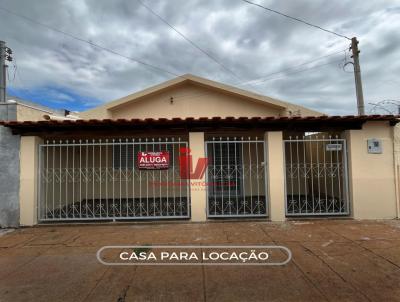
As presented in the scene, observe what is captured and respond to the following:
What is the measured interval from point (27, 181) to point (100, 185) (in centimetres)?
170

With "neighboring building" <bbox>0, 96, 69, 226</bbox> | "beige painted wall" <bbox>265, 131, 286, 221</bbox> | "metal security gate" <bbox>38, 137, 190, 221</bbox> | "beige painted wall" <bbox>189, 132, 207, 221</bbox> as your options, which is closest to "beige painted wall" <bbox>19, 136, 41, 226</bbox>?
"neighboring building" <bbox>0, 96, 69, 226</bbox>

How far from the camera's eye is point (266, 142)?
23.4 ft

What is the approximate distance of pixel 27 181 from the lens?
6.86m

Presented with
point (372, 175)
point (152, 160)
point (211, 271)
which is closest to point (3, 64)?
point (152, 160)

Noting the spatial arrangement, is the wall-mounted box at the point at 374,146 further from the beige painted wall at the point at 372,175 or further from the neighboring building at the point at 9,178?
the neighboring building at the point at 9,178

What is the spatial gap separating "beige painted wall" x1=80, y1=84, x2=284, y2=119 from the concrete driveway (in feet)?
17.4

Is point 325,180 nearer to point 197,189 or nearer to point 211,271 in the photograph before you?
point 197,189

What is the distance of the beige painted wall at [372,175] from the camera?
7.00 m

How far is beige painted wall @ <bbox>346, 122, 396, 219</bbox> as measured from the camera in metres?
7.00

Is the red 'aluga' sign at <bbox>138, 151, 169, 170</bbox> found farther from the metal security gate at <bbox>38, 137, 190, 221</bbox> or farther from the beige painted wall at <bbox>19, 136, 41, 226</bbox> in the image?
the beige painted wall at <bbox>19, 136, 41, 226</bbox>

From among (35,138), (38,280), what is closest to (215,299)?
(38,280)

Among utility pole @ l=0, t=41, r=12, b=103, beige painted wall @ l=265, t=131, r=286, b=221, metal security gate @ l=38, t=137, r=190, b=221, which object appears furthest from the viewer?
utility pole @ l=0, t=41, r=12, b=103

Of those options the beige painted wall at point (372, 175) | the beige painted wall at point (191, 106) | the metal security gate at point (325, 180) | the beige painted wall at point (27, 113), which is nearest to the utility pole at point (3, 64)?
the beige painted wall at point (191, 106)

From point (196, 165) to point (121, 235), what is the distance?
2.37 metres
